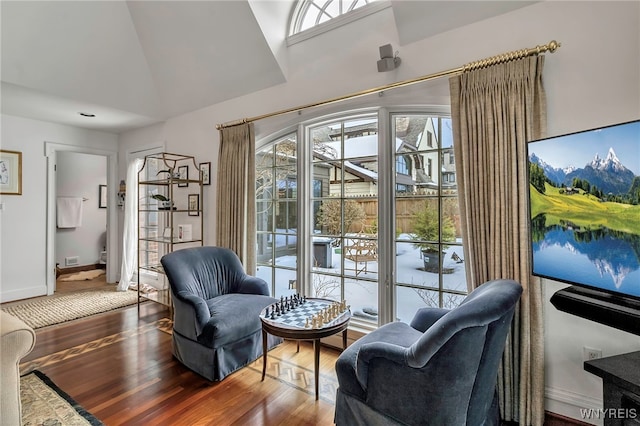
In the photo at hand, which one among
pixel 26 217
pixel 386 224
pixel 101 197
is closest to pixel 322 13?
pixel 386 224

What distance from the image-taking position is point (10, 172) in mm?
4098

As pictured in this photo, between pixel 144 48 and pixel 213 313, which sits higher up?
pixel 144 48

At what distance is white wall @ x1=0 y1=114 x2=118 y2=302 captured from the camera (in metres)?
4.08

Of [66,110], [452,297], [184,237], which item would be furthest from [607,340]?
[66,110]

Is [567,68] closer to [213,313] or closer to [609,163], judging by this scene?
[609,163]

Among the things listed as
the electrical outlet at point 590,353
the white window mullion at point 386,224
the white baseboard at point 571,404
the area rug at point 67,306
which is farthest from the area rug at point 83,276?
the electrical outlet at point 590,353

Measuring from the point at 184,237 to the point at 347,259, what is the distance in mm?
2196

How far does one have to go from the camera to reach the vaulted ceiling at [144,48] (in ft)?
9.05

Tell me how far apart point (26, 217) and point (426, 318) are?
5328mm

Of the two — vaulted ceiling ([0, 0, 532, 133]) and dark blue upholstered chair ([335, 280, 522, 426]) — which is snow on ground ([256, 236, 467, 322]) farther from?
vaulted ceiling ([0, 0, 532, 133])

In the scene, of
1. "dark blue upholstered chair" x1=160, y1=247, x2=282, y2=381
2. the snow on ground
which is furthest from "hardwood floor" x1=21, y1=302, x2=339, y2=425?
the snow on ground

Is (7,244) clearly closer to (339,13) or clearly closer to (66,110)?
(66,110)

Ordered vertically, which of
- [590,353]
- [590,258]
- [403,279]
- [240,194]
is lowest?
[590,353]

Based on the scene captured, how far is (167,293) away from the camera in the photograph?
384 centimetres
